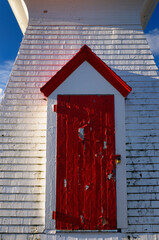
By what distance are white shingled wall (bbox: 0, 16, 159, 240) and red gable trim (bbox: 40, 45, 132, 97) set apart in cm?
60

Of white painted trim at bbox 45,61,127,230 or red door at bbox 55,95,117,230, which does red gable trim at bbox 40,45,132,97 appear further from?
red door at bbox 55,95,117,230

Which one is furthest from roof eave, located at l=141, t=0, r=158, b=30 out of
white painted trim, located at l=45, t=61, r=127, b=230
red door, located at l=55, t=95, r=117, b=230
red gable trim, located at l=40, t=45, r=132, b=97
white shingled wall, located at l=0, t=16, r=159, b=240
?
red door, located at l=55, t=95, r=117, b=230

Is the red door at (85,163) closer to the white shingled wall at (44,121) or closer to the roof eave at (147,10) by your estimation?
the white shingled wall at (44,121)

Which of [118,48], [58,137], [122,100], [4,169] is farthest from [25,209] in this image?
[118,48]

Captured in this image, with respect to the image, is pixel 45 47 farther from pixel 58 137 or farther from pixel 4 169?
pixel 4 169

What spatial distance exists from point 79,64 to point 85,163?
1.87 metres

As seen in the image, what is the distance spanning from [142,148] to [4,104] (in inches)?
120

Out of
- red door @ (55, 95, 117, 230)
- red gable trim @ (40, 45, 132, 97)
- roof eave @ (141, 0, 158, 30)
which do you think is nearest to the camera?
red door @ (55, 95, 117, 230)

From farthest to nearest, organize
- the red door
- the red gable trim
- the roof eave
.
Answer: the roof eave → the red gable trim → the red door

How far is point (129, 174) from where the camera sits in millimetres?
3592

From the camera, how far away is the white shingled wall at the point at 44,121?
347 centimetres

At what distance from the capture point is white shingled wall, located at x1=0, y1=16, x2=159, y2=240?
11.4 ft

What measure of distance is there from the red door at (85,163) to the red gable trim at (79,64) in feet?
0.80

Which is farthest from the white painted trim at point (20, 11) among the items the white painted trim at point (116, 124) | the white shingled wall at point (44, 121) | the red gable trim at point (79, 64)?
the white painted trim at point (116, 124)
